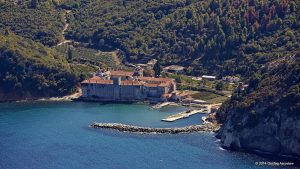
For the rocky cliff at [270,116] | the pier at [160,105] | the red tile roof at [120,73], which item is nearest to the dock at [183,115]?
the pier at [160,105]

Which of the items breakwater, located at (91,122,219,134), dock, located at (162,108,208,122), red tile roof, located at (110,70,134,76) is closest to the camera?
breakwater, located at (91,122,219,134)

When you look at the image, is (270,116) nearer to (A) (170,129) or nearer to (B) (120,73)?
(A) (170,129)

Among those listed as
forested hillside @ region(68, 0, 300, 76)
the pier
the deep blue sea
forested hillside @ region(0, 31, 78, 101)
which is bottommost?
the deep blue sea

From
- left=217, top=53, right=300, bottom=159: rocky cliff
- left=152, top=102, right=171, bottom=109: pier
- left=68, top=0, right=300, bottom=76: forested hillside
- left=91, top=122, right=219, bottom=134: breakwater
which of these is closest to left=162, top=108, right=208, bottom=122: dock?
left=91, top=122, right=219, bottom=134: breakwater

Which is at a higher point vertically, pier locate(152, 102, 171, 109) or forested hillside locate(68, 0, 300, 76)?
forested hillside locate(68, 0, 300, 76)

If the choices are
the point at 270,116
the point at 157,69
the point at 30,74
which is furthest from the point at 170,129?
the point at 30,74

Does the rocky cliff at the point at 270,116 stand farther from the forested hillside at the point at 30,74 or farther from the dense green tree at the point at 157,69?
the forested hillside at the point at 30,74

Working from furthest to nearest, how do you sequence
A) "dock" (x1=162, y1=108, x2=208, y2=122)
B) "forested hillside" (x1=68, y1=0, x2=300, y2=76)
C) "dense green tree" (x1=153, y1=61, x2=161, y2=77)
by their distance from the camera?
"forested hillside" (x1=68, y1=0, x2=300, y2=76) → "dense green tree" (x1=153, y1=61, x2=161, y2=77) → "dock" (x1=162, y1=108, x2=208, y2=122)

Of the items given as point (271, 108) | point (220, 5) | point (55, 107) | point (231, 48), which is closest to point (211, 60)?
point (231, 48)

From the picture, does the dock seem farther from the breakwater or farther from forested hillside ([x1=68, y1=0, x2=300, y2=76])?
forested hillside ([x1=68, y1=0, x2=300, y2=76])

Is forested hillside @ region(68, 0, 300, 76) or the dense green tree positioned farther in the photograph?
forested hillside @ region(68, 0, 300, 76)
